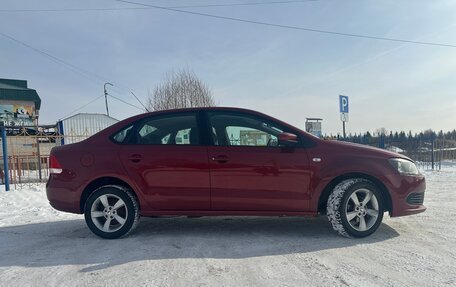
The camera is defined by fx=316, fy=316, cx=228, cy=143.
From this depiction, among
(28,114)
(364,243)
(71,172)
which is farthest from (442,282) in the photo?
(28,114)

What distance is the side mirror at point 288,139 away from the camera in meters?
3.91

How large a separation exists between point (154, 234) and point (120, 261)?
0.99 metres

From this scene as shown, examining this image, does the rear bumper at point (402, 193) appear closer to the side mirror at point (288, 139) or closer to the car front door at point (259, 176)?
the car front door at point (259, 176)

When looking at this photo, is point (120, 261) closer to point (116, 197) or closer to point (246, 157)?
point (116, 197)

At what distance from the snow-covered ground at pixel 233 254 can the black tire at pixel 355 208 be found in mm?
143

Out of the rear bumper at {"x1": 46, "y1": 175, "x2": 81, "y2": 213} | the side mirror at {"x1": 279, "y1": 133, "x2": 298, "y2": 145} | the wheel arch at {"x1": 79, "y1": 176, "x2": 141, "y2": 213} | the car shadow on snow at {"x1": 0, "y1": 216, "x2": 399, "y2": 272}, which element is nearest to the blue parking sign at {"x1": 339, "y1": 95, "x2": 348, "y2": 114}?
the car shadow on snow at {"x1": 0, "y1": 216, "x2": 399, "y2": 272}

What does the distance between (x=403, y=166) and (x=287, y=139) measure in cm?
154

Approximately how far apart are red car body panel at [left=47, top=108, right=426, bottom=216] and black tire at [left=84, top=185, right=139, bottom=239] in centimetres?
12

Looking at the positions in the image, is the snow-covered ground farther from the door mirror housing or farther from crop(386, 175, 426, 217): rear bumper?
the door mirror housing

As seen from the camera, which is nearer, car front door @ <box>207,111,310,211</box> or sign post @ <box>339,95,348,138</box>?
car front door @ <box>207,111,310,211</box>

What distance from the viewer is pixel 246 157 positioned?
3969 millimetres

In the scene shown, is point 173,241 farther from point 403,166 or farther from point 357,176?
point 403,166

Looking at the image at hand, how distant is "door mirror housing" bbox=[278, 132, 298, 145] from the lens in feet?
12.8

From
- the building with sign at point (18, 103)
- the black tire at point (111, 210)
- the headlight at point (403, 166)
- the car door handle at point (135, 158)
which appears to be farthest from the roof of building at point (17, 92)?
the headlight at point (403, 166)
